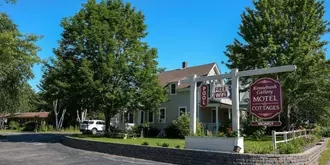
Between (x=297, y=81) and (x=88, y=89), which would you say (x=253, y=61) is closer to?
(x=297, y=81)

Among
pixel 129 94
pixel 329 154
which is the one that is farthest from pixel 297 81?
pixel 129 94

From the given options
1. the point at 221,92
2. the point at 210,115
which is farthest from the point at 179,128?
the point at 221,92

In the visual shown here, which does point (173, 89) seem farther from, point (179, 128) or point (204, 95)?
point (204, 95)

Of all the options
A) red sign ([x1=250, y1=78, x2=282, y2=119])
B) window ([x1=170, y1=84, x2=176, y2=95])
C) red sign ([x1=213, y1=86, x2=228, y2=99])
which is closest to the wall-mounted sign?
red sign ([x1=213, y1=86, x2=228, y2=99])

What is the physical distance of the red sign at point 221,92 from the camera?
14709 millimetres

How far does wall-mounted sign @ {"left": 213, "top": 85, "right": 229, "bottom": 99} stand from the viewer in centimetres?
1467

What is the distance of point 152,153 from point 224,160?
4.11m

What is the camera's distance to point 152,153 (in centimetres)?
1552

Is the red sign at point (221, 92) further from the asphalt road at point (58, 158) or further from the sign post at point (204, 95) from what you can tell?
the asphalt road at point (58, 158)

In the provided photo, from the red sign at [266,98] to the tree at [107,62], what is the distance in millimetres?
14798

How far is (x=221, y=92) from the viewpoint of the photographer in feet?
48.7

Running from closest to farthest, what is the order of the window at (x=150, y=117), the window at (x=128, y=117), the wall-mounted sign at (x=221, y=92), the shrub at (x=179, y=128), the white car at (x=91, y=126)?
the wall-mounted sign at (x=221, y=92), the shrub at (x=179, y=128), the window at (x=150, y=117), the white car at (x=91, y=126), the window at (x=128, y=117)

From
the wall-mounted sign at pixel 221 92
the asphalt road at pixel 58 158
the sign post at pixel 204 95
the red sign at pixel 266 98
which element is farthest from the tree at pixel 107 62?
the red sign at pixel 266 98

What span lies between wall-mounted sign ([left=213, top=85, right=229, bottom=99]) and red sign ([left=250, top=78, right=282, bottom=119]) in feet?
4.27
